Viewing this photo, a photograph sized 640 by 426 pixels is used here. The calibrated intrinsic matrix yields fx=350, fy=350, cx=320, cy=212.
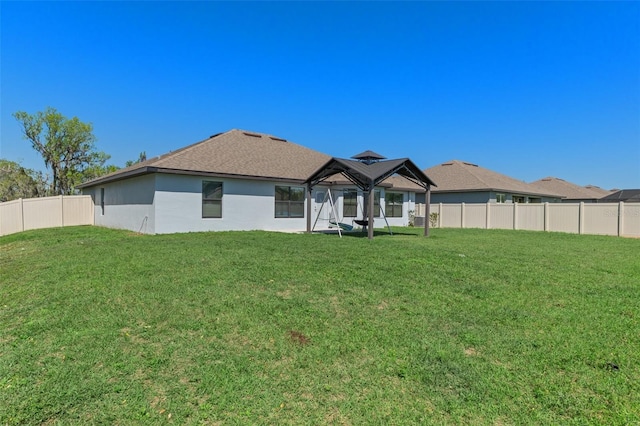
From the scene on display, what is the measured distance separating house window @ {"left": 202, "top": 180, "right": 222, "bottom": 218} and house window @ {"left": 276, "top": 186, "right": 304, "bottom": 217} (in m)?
2.82

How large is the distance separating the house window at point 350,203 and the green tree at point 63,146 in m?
26.5

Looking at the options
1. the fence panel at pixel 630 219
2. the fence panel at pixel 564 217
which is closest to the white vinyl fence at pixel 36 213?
the fence panel at pixel 564 217

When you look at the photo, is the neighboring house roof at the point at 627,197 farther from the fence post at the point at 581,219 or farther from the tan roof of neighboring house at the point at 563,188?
the fence post at the point at 581,219

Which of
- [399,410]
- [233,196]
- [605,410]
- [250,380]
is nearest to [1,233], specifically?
[233,196]

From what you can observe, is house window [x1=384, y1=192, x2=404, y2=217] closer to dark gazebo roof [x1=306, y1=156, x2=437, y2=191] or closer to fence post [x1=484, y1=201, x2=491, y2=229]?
fence post [x1=484, y1=201, x2=491, y2=229]

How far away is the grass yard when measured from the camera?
9.19 feet

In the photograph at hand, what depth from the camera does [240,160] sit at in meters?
16.5

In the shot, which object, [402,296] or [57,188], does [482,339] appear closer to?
[402,296]

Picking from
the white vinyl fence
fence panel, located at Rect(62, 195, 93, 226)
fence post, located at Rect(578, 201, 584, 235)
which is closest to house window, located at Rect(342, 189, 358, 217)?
fence post, located at Rect(578, 201, 584, 235)

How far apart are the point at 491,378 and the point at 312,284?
3.16 m

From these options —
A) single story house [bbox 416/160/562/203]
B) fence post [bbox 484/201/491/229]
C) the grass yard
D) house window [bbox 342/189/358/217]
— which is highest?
single story house [bbox 416/160/562/203]

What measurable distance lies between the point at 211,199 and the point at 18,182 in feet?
97.0

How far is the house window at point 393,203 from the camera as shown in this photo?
69.5ft

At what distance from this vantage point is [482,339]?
157 inches
